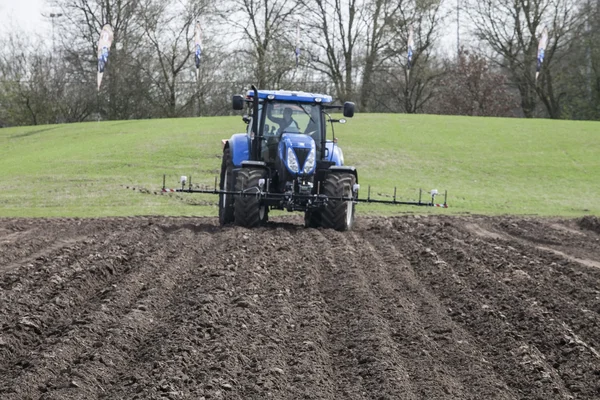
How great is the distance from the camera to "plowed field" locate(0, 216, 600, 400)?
5.38 meters

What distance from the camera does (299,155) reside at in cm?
1259

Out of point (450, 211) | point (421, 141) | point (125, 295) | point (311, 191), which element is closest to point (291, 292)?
point (125, 295)

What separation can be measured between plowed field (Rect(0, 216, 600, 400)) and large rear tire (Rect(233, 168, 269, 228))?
74cm

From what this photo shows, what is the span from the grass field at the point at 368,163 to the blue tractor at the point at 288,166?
17.2 feet

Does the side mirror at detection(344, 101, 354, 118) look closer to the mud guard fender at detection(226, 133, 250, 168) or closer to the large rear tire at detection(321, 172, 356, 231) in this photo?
the large rear tire at detection(321, 172, 356, 231)

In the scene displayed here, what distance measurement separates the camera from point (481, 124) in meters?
33.1

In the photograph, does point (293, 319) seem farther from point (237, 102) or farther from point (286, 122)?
point (286, 122)

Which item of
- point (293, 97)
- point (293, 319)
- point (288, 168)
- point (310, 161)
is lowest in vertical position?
point (293, 319)

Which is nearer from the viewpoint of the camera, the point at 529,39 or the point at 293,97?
the point at 293,97

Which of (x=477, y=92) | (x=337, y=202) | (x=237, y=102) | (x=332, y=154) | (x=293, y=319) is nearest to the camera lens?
(x=293, y=319)

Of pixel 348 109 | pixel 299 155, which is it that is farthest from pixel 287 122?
pixel 348 109

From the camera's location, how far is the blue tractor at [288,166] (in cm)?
1258

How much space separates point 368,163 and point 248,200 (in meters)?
13.4

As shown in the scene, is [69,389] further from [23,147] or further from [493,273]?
[23,147]
